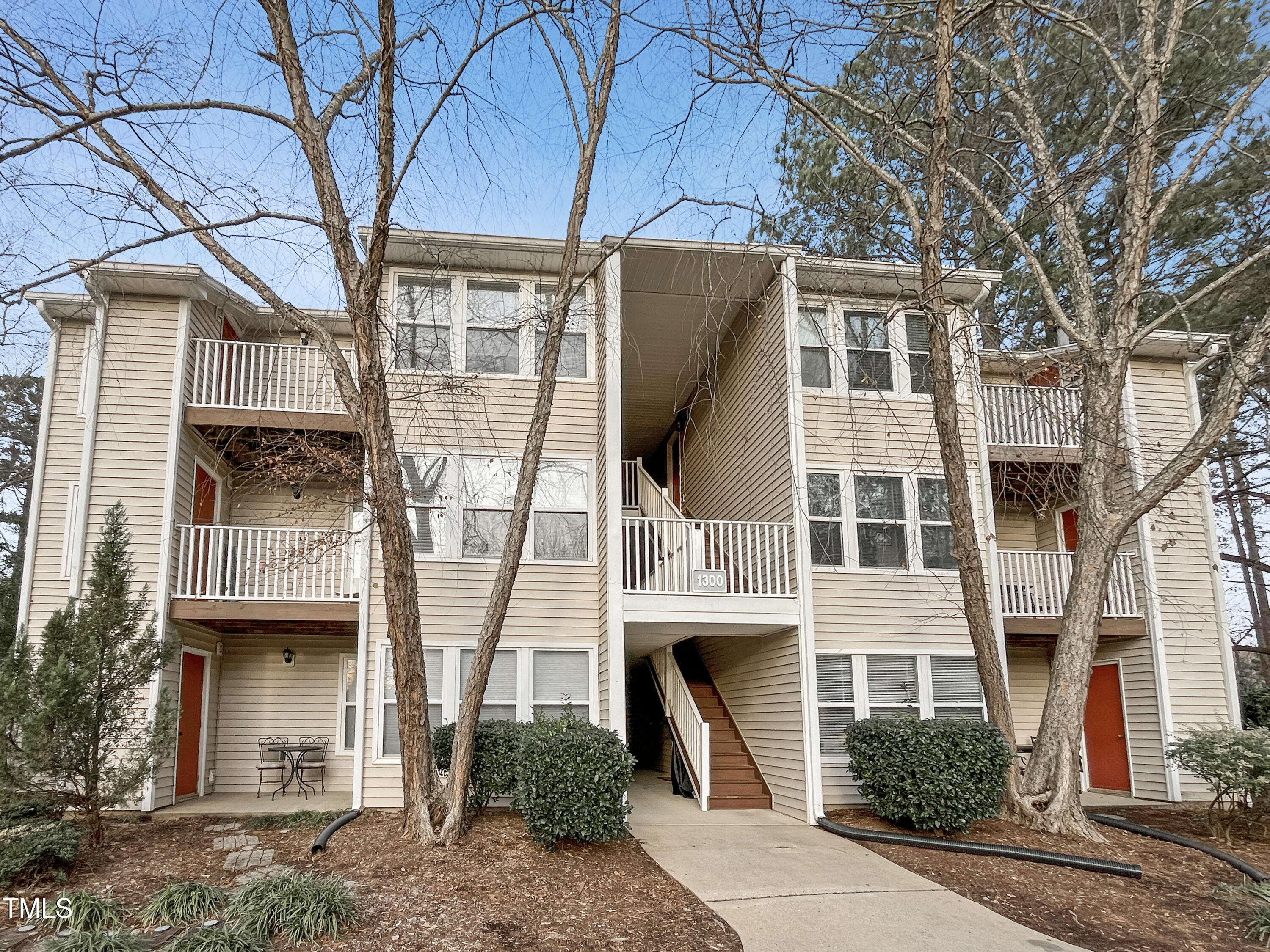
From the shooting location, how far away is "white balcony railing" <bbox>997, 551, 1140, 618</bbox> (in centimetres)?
1161

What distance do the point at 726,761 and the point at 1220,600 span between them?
25.1ft

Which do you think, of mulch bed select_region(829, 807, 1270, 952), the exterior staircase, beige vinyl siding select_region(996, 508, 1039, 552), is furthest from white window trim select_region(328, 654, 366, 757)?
beige vinyl siding select_region(996, 508, 1039, 552)

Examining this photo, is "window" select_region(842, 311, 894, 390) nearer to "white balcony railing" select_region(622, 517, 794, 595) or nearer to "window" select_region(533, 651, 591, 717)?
"white balcony railing" select_region(622, 517, 794, 595)

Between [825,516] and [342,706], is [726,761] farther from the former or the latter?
[342,706]

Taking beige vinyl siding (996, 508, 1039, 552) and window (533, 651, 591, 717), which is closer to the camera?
window (533, 651, 591, 717)

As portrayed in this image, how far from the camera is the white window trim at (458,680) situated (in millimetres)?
9703

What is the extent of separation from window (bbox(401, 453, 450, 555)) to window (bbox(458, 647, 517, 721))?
1379 mm

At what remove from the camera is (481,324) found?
432 inches

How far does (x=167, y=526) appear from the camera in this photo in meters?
10.2

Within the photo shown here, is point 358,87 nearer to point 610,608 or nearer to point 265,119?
point 265,119

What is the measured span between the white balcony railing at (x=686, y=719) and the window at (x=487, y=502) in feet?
10.7

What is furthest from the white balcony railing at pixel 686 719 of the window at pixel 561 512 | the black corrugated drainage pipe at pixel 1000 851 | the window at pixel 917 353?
the window at pixel 917 353

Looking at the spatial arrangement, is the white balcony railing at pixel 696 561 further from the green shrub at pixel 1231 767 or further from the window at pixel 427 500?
the green shrub at pixel 1231 767

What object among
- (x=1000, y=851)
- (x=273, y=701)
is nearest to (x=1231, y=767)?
(x=1000, y=851)
